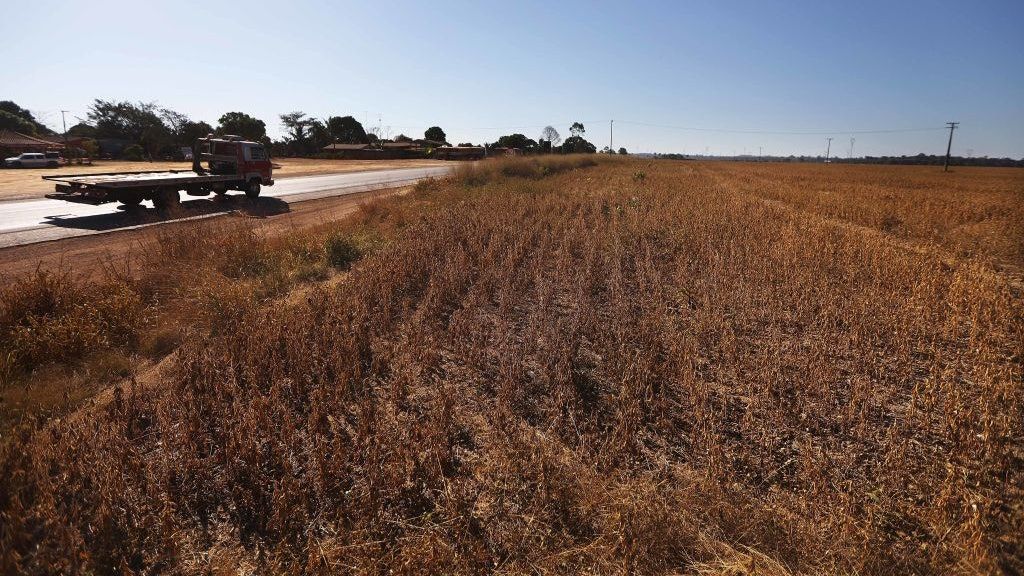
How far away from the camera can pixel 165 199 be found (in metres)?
14.9

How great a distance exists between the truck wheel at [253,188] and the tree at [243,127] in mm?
50282

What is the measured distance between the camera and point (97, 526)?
2.69m

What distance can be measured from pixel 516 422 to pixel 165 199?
1607 cm

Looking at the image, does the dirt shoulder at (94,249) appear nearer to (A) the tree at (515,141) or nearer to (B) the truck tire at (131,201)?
(B) the truck tire at (131,201)

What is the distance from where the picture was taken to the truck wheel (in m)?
18.8

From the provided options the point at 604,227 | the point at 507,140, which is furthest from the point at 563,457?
the point at 507,140

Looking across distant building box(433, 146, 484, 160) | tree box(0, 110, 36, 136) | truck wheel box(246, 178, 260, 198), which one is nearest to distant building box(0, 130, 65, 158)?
tree box(0, 110, 36, 136)

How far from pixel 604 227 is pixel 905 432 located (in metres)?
8.76

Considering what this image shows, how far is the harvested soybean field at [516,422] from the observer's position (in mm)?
2668

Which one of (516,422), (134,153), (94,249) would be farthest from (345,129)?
(516,422)

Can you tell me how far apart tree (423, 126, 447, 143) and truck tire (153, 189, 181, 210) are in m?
101

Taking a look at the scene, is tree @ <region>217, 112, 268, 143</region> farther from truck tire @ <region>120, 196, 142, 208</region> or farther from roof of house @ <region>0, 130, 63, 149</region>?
truck tire @ <region>120, 196, 142, 208</region>

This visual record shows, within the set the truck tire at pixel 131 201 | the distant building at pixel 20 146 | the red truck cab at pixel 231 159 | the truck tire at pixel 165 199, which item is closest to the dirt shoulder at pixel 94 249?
the truck tire at pixel 165 199

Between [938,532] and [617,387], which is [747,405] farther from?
[938,532]
